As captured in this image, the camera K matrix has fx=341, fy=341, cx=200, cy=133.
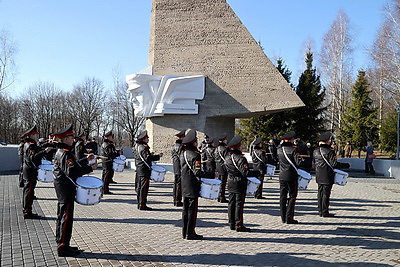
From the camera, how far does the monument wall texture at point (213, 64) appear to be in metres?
16.7

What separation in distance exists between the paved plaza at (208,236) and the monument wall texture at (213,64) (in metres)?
7.00

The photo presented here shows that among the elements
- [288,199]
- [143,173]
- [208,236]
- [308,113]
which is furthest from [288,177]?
[308,113]

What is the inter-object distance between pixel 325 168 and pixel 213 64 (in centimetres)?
1015

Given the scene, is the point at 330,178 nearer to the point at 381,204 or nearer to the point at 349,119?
the point at 381,204

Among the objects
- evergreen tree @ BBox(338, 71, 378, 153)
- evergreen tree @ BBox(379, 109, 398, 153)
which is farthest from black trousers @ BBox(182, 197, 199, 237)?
evergreen tree @ BBox(338, 71, 378, 153)

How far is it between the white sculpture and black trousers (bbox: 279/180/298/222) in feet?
30.9

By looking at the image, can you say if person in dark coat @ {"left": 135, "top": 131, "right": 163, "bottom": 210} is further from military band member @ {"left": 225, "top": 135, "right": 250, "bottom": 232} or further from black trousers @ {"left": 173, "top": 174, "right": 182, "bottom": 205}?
military band member @ {"left": 225, "top": 135, "right": 250, "bottom": 232}

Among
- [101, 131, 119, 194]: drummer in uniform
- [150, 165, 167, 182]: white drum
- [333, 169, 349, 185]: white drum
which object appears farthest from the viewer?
[101, 131, 119, 194]: drummer in uniform

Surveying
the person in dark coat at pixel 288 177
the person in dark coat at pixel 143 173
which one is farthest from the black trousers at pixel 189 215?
the person in dark coat at pixel 143 173

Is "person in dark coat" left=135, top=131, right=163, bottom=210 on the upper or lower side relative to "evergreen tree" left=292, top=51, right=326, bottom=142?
lower

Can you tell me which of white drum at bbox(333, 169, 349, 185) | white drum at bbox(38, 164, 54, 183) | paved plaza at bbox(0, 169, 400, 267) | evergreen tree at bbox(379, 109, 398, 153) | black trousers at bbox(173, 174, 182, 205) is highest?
evergreen tree at bbox(379, 109, 398, 153)

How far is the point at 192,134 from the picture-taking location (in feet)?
21.2

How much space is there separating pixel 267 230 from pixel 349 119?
25.3 metres

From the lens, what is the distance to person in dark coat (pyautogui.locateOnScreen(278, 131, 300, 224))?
7559 millimetres
